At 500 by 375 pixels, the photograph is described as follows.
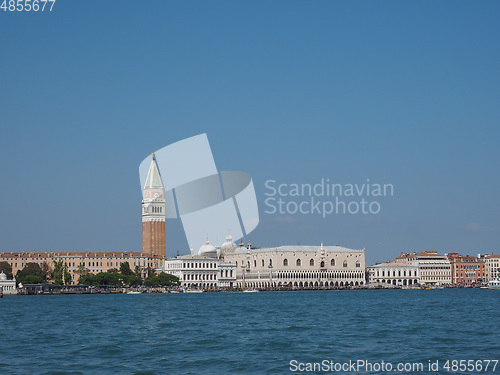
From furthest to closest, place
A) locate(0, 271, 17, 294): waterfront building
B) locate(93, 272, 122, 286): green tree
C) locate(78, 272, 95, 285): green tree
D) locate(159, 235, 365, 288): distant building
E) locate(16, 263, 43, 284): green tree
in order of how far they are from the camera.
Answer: locate(159, 235, 365, 288): distant building → locate(93, 272, 122, 286): green tree → locate(78, 272, 95, 285): green tree → locate(16, 263, 43, 284): green tree → locate(0, 271, 17, 294): waterfront building

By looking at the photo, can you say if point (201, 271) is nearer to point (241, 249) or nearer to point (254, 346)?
point (241, 249)

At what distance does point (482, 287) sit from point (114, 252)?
5058 cm

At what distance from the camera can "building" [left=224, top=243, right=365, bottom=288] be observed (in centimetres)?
11056

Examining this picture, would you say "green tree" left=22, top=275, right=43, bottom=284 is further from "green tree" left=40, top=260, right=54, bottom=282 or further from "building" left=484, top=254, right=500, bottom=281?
"building" left=484, top=254, right=500, bottom=281

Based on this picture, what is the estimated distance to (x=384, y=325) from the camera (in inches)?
1235

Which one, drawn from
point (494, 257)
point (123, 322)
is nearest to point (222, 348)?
point (123, 322)

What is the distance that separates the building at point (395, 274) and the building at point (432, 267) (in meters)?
1.62

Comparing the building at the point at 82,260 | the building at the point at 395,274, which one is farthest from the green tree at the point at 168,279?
the building at the point at 395,274

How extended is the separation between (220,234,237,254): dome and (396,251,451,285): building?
26.5 meters

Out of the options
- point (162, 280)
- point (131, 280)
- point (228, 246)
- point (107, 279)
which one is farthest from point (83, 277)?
point (228, 246)

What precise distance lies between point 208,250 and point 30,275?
3584cm

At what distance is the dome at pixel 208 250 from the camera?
122m

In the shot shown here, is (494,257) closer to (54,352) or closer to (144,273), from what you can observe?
(144,273)

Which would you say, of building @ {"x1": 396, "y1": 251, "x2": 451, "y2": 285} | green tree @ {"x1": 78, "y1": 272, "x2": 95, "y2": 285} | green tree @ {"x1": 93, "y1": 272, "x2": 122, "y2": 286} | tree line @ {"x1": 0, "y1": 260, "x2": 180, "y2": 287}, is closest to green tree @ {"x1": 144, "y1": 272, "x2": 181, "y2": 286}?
tree line @ {"x1": 0, "y1": 260, "x2": 180, "y2": 287}
